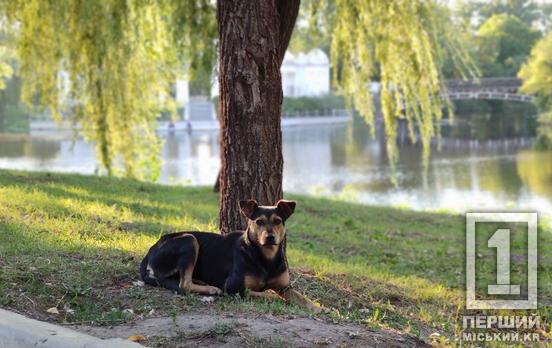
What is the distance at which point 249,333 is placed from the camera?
4.57 m

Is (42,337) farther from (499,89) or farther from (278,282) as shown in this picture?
(499,89)

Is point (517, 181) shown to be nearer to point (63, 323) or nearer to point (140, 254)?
point (140, 254)

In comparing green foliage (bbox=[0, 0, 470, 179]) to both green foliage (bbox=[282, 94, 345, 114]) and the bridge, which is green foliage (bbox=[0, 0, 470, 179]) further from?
green foliage (bbox=[282, 94, 345, 114])

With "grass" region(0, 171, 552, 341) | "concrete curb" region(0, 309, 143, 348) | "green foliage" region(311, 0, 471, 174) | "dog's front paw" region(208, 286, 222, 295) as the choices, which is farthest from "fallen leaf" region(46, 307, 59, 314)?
"green foliage" region(311, 0, 471, 174)

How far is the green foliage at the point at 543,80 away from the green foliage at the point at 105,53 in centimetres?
3604

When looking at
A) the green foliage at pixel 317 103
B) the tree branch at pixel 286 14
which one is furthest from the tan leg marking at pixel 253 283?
the green foliage at pixel 317 103

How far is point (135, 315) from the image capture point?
5066 mm

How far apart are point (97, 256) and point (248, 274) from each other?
1.67 meters

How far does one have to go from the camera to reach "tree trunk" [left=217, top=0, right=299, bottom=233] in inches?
249

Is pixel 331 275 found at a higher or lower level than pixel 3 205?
lower

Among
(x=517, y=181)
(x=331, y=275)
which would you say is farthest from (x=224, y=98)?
(x=517, y=181)

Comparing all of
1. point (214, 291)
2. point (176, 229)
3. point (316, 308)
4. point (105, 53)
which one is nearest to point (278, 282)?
point (316, 308)

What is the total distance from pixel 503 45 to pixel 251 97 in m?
64.8

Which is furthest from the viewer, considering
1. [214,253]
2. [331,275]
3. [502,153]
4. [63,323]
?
[502,153]
